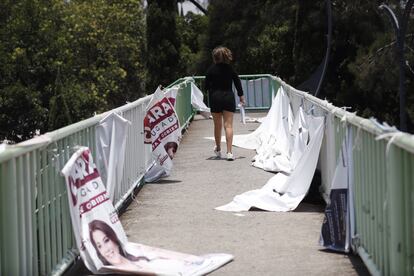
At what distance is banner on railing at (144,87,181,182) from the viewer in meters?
11.3

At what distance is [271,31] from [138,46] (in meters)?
12.0

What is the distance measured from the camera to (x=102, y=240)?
20.5ft

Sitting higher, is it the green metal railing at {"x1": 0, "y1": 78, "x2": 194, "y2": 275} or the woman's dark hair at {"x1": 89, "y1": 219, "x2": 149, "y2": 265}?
the green metal railing at {"x1": 0, "y1": 78, "x2": 194, "y2": 275}

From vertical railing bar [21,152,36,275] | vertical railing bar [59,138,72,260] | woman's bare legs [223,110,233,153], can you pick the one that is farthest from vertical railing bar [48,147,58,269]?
woman's bare legs [223,110,233,153]

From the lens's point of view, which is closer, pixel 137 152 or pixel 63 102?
pixel 137 152

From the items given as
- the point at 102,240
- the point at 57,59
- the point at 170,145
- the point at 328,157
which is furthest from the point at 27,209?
the point at 57,59

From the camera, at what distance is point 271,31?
4731 centimetres

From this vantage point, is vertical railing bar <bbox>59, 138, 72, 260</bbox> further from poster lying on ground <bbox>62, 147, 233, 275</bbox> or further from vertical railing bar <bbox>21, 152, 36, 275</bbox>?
vertical railing bar <bbox>21, 152, 36, 275</bbox>

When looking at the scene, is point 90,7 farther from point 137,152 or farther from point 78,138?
point 78,138

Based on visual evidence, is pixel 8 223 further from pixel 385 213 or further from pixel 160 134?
pixel 160 134

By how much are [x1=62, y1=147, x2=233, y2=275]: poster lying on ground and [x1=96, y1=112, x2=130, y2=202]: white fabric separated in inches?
53.9

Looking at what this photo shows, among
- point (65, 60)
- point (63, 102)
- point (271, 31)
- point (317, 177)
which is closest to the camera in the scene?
point (317, 177)

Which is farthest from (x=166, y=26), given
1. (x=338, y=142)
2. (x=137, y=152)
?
(x=338, y=142)

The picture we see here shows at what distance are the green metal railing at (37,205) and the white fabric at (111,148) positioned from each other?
47cm
